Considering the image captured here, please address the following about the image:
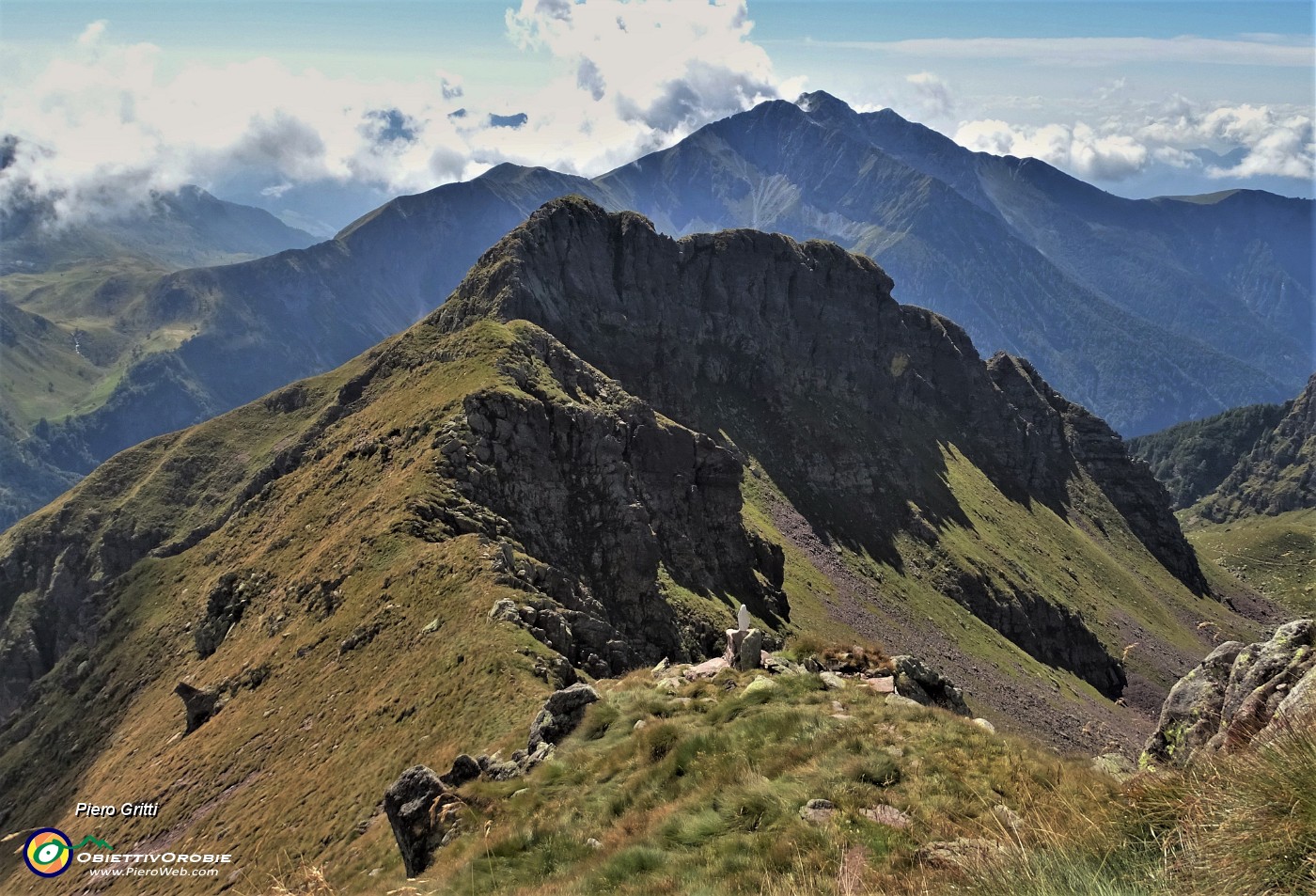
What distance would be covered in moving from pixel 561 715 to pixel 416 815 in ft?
18.9

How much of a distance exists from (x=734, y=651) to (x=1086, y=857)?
1802 cm

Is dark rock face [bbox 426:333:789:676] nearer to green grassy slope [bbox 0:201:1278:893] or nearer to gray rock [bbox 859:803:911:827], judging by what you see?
green grassy slope [bbox 0:201:1278:893]

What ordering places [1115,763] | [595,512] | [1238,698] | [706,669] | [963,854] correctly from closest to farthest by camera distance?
[963,854]
[1238,698]
[1115,763]
[706,669]
[595,512]

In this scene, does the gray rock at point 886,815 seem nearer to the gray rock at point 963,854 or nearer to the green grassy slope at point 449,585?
the green grassy slope at point 449,585

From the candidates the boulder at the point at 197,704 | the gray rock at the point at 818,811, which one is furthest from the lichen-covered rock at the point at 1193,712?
the boulder at the point at 197,704

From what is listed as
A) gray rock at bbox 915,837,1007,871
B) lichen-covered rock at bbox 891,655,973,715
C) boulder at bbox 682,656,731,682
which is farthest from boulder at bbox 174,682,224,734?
gray rock at bbox 915,837,1007,871

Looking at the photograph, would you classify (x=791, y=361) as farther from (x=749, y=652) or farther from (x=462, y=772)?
(x=462, y=772)

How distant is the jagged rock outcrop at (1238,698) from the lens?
1098 centimetres

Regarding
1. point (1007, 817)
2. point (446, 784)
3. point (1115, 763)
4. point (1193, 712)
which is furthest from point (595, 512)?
point (1007, 817)

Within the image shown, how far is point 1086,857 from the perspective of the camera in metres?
8.40

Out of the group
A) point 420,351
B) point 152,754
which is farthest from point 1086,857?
point 420,351

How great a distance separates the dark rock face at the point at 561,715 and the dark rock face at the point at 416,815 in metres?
4.05

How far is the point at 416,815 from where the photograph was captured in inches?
739

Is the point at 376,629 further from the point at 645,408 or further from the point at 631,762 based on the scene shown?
the point at 645,408
